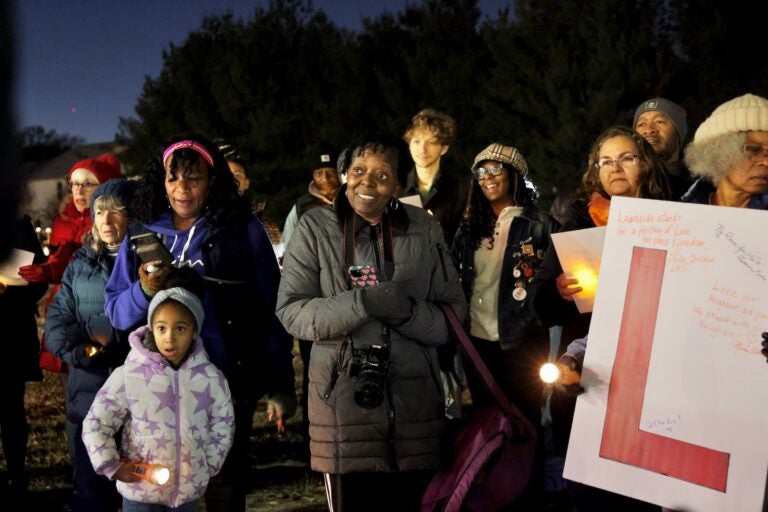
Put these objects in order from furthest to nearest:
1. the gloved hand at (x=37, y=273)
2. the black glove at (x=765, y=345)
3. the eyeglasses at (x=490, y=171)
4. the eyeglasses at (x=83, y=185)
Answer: the eyeglasses at (x=83, y=185), the eyeglasses at (x=490, y=171), the gloved hand at (x=37, y=273), the black glove at (x=765, y=345)

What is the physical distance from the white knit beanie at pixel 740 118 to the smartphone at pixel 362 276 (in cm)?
130

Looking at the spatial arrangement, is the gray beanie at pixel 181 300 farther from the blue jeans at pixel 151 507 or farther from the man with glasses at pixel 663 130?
the man with glasses at pixel 663 130

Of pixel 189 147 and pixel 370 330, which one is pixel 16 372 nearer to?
pixel 189 147

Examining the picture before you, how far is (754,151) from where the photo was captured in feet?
9.08

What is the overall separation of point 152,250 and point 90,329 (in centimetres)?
87

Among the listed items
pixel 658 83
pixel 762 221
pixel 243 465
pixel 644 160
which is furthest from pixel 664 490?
pixel 658 83

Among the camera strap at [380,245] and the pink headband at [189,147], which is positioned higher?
the pink headband at [189,147]

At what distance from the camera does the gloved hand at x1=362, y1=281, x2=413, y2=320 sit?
3.03 m

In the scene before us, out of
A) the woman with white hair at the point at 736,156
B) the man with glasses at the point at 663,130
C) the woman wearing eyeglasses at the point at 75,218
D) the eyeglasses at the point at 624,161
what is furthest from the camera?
the woman wearing eyeglasses at the point at 75,218

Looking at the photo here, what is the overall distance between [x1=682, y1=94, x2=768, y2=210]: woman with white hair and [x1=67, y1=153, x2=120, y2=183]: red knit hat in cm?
369

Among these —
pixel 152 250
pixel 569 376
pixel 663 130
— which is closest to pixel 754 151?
pixel 569 376

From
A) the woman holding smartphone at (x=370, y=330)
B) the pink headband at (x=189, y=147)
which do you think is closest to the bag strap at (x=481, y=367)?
the woman holding smartphone at (x=370, y=330)

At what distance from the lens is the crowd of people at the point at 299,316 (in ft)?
10.2

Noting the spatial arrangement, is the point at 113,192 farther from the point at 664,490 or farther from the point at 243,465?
the point at 664,490
